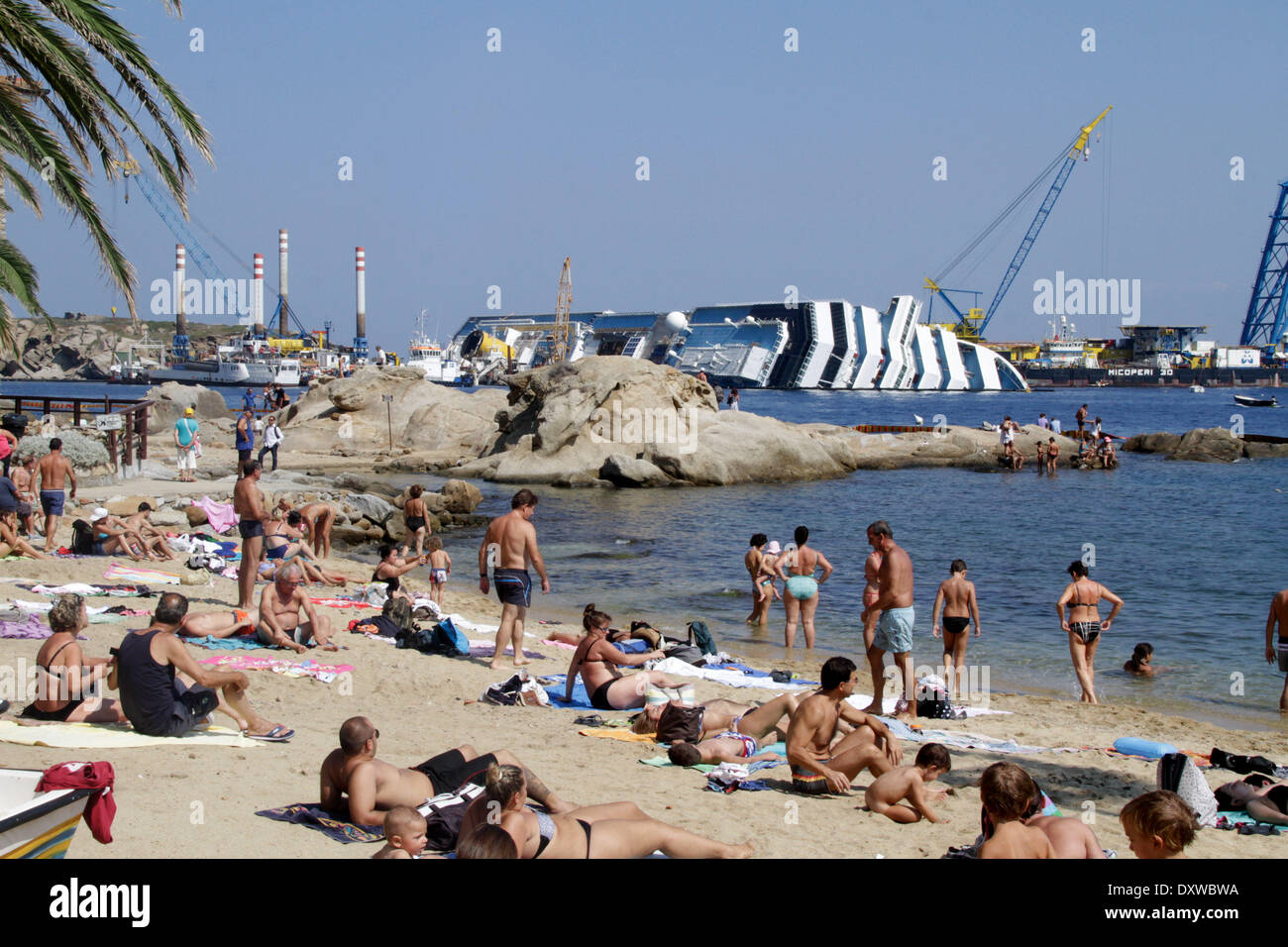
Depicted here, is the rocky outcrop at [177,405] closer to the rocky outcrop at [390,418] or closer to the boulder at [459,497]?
the rocky outcrop at [390,418]

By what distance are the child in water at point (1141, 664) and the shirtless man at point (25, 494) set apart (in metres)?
13.2

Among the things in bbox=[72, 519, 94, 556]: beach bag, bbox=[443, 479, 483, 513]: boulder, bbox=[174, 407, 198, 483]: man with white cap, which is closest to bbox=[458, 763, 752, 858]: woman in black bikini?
bbox=[72, 519, 94, 556]: beach bag

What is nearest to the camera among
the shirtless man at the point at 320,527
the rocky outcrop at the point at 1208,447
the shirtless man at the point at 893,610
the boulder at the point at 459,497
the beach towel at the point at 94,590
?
the shirtless man at the point at 893,610

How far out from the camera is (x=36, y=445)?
1670 cm

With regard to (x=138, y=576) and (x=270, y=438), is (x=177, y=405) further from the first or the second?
(x=138, y=576)

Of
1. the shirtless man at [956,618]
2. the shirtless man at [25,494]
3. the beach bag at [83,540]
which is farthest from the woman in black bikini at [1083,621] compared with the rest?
the shirtless man at [25,494]

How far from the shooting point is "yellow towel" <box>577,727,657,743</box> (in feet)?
25.1

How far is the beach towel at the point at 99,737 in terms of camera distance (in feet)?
19.7

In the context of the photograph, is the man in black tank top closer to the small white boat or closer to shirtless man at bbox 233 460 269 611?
the small white boat

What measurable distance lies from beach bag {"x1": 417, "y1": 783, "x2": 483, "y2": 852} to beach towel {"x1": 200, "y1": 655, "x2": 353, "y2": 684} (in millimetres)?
3621

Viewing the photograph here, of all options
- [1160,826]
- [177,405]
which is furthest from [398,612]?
[177,405]

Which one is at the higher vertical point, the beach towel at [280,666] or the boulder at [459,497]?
the boulder at [459,497]

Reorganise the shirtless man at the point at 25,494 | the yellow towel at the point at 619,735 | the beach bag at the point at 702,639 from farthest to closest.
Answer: the shirtless man at the point at 25,494 < the beach bag at the point at 702,639 < the yellow towel at the point at 619,735
